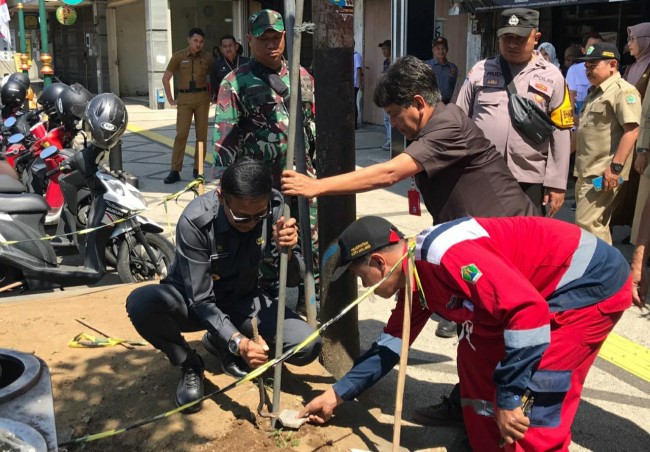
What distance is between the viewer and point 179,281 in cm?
360

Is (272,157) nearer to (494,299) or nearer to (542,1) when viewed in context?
(494,299)

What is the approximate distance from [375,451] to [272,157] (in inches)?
80.6

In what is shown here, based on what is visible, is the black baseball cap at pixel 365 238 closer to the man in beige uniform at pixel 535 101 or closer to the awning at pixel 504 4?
the man in beige uniform at pixel 535 101

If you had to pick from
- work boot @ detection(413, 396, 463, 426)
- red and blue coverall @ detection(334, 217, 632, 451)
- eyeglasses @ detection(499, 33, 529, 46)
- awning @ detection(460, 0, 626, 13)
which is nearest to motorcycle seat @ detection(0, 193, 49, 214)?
work boot @ detection(413, 396, 463, 426)

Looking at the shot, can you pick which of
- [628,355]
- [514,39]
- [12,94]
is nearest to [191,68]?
[12,94]

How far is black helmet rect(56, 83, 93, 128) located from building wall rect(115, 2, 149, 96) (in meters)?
18.3

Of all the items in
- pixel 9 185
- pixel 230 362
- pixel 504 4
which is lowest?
pixel 230 362

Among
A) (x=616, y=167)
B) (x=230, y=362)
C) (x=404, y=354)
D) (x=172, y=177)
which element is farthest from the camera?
(x=172, y=177)

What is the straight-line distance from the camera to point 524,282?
235cm

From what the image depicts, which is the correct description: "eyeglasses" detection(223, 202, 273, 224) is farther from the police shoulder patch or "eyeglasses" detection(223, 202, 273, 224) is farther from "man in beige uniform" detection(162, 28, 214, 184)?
"man in beige uniform" detection(162, 28, 214, 184)

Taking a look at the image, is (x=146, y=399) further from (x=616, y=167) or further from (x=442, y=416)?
(x=616, y=167)

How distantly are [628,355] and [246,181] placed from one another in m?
2.66

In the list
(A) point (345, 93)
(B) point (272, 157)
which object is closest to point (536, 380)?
(A) point (345, 93)

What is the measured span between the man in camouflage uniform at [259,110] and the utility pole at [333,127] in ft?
2.52
